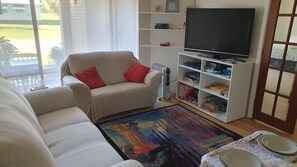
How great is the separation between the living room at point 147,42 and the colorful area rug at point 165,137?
0.84 feet

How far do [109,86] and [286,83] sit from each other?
7.85ft

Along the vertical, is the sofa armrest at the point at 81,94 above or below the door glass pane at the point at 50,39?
below

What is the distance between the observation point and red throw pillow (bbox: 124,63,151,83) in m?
3.31

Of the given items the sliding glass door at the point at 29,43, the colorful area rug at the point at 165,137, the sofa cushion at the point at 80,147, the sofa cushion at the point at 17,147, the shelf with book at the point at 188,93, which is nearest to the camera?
the sofa cushion at the point at 17,147

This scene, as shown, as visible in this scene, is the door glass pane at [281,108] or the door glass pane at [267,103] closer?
the door glass pane at [281,108]

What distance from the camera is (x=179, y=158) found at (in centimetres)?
218

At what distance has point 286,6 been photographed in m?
2.53

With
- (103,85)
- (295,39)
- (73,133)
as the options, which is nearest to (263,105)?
(295,39)

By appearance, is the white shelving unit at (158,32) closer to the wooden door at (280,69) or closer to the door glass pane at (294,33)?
the wooden door at (280,69)

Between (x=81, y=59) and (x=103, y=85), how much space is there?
0.51m

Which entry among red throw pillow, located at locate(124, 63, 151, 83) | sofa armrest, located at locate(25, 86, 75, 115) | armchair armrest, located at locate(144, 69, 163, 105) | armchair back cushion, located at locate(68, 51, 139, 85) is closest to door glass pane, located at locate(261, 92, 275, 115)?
armchair armrest, located at locate(144, 69, 163, 105)

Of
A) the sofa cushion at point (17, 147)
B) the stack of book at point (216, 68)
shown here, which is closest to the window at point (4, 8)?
the sofa cushion at point (17, 147)

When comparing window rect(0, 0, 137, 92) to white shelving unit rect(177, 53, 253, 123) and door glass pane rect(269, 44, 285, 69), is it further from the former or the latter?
door glass pane rect(269, 44, 285, 69)

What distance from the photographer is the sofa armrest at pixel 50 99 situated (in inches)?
80.6
